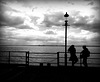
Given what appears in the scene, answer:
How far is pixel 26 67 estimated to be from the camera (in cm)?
713

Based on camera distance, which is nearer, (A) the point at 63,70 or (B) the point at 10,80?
(B) the point at 10,80

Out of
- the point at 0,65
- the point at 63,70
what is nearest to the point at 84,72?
the point at 63,70

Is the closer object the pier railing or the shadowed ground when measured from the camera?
the shadowed ground

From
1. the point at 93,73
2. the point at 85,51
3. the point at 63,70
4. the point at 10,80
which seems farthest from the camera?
the point at 85,51

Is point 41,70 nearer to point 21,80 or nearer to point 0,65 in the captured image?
point 21,80

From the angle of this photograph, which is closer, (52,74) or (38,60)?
(52,74)

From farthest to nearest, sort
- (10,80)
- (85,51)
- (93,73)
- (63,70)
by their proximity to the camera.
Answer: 1. (85,51)
2. (63,70)
3. (93,73)
4. (10,80)

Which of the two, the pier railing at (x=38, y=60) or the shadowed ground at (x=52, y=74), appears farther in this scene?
the pier railing at (x=38, y=60)

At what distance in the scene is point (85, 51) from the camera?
6.99m

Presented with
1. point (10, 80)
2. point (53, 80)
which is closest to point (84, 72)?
point (53, 80)

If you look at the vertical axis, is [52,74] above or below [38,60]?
above

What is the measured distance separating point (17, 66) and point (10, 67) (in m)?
0.43

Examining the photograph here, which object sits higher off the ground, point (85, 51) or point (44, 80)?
point (85, 51)

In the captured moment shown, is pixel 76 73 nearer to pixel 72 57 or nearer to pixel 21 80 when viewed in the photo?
pixel 72 57
